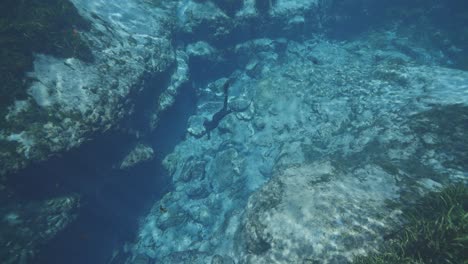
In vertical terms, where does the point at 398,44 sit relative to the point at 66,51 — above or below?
below

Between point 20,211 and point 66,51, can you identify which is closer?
point 20,211

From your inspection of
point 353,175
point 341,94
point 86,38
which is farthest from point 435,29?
point 86,38

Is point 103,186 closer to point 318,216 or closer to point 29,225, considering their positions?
point 29,225

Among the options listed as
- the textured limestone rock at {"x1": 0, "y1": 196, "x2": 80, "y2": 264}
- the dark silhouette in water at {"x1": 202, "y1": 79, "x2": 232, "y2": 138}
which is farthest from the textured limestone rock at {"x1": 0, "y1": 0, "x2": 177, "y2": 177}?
the dark silhouette in water at {"x1": 202, "y1": 79, "x2": 232, "y2": 138}

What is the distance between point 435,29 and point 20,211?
20.2 meters

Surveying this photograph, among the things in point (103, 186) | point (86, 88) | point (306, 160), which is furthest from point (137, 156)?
point (306, 160)

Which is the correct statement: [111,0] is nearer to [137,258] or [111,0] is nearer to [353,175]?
[137,258]

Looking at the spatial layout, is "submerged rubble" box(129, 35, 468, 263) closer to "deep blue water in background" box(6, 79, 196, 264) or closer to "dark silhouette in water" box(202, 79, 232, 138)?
"dark silhouette in water" box(202, 79, 232, 138)

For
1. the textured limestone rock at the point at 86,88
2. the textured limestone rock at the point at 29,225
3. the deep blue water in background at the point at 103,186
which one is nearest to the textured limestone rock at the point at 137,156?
the deep blue water in background at the point at 103,186

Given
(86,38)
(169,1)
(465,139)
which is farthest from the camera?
(169,1)

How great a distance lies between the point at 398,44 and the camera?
15.3 meters

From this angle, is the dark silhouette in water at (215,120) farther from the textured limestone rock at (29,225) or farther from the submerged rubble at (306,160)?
the textured limestone rock at (29,225)

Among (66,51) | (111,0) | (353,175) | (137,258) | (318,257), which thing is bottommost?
(137,258)

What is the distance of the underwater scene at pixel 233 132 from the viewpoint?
5730 mm
